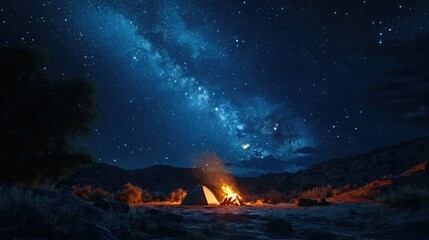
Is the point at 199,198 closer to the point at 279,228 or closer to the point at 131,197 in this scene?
the point at 131,197

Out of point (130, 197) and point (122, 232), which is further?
point (130, 197)

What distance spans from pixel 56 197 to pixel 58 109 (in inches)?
367

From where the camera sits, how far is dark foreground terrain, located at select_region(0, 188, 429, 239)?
27.5 ft

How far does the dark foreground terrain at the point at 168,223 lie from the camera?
8383 mm

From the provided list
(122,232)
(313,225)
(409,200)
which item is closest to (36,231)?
(122,232)

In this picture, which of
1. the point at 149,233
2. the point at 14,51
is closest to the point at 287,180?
the point at 14,51

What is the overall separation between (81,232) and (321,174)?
187ft

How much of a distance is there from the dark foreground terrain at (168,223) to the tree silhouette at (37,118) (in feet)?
24.8

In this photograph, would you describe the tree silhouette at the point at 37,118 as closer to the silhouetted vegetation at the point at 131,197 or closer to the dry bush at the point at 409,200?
the silhouetted vegetation at the point at 131,197

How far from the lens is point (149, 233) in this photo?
10.9 m

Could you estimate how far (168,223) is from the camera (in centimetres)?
1138

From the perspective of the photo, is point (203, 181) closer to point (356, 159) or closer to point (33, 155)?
point (356, 159)

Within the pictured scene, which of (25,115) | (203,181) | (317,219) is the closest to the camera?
(317,219)

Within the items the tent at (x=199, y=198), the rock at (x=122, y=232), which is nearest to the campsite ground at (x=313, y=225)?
the rock at (x=122, y=232)
